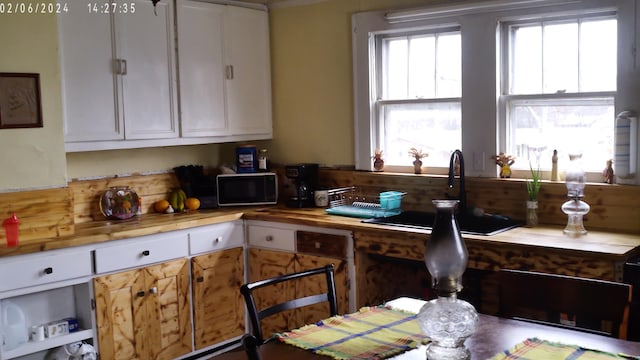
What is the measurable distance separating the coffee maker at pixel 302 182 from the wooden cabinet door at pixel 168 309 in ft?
2.85

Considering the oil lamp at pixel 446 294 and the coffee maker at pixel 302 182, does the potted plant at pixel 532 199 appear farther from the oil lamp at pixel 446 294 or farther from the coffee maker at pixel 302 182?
the oil lamp at pixel 446 294

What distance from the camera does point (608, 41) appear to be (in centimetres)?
362

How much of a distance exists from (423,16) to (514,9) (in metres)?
0.57

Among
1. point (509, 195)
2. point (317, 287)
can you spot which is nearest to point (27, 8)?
point (317, 287)

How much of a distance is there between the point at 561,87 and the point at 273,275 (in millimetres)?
2000

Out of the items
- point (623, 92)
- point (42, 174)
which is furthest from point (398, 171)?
point (42, 174)

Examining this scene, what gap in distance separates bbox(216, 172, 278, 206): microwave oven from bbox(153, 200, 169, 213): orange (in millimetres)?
354

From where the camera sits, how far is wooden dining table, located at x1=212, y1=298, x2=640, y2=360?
6.59 ft

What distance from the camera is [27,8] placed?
3.58 metres

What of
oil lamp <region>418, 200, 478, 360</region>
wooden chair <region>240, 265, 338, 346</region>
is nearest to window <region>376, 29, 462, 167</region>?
wooden chair <region>240, 265, 338, 346</region>

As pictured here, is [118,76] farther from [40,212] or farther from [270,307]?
[270,307]

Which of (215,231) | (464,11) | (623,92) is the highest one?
(464,11)

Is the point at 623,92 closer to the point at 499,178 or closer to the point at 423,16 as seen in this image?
the point at 499,178

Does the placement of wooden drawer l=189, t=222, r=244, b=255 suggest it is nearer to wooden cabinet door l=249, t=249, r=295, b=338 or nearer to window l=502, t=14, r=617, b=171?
wooden cabinet door l=249, t=249, r=295, b=338
